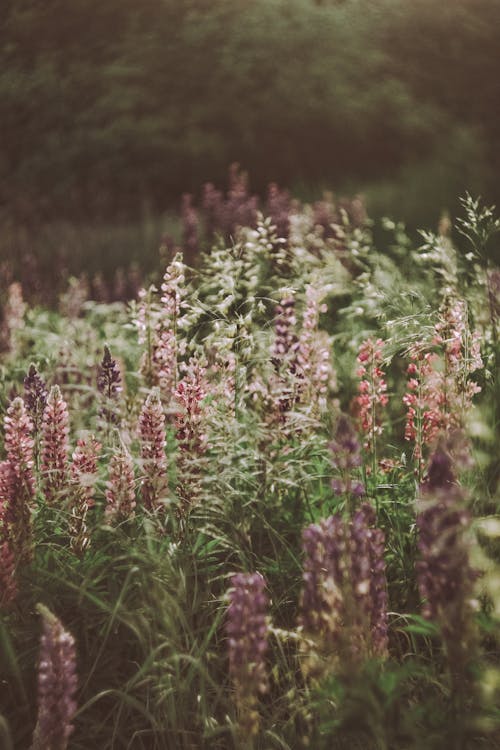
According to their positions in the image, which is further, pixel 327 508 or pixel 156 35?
pixel 156 35

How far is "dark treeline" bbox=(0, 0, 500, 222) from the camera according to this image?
10453 mm

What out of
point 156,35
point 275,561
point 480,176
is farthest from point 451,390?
point 156,35

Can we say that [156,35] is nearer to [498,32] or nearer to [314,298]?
[498,32]

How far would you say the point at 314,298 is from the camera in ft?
8.63

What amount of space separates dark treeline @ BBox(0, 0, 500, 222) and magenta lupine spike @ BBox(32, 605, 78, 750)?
903cm

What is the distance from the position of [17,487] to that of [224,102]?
34.4 feet

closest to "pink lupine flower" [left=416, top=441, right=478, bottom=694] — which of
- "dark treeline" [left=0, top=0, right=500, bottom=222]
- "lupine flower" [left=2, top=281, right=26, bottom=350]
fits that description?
"lupine flower" [left=2, top=281, right=26, bottom=350]

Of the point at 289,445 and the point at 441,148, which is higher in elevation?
the point at 289,445

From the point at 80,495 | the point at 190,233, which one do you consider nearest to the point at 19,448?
the point at 80,495

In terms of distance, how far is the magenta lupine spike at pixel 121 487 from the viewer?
2.15 metres

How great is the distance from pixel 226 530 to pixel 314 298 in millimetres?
807

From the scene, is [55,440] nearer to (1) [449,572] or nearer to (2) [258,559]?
(2) [258,559]

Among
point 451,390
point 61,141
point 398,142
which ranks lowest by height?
point 398,142

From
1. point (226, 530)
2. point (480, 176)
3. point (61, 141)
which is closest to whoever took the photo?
point (226, 530)
